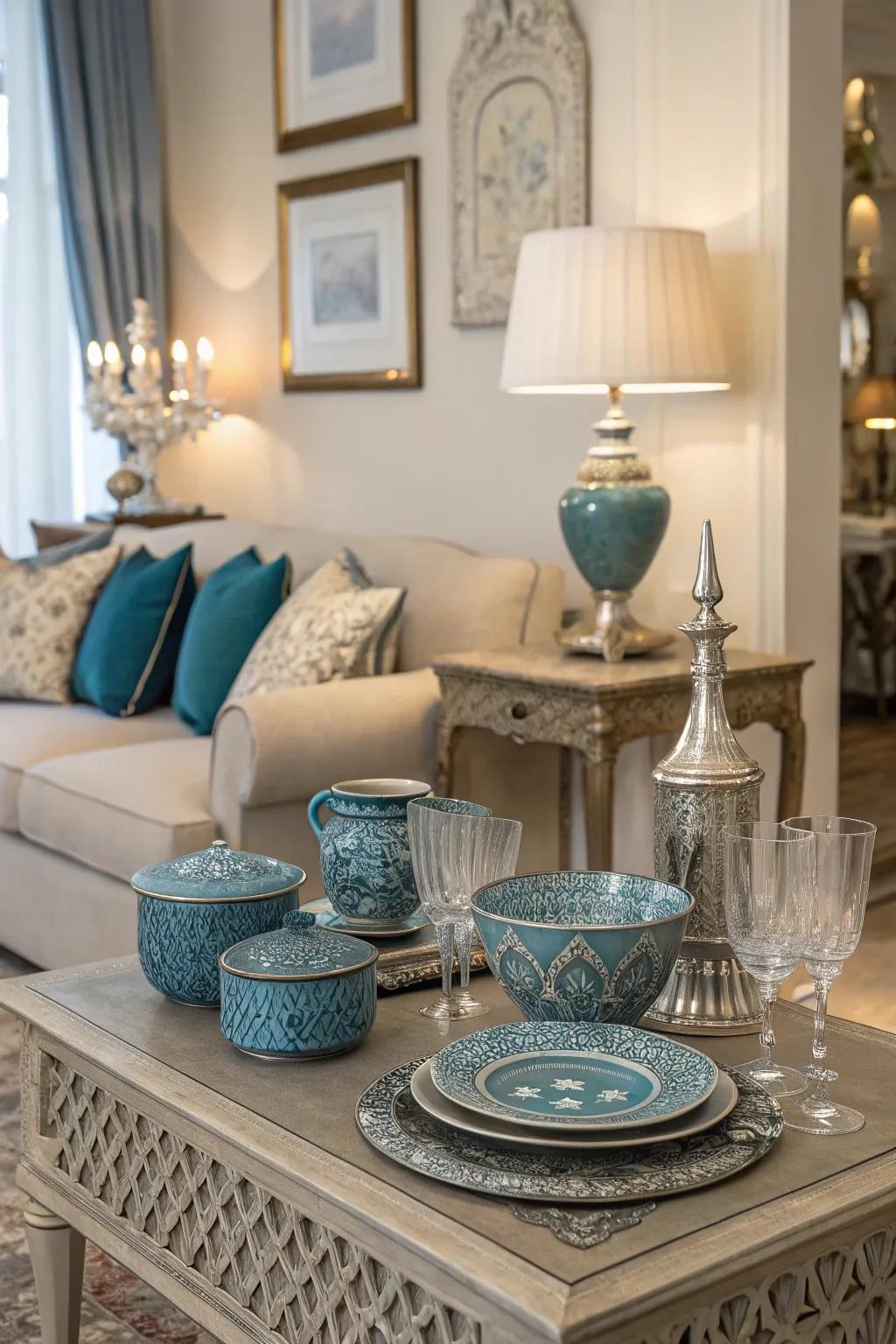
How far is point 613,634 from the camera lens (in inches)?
117

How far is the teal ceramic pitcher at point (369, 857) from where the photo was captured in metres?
1.67

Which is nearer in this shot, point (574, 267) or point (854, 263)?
point (574, 267)

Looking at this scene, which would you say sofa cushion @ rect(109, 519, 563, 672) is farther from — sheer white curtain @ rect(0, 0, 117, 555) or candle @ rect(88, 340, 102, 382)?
sheer white curtain @ rect(0, 0, 117, 555)

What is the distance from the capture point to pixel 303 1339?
1214mm

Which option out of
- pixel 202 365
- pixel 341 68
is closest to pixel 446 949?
pixel 341 68

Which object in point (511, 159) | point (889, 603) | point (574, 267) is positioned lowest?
point (889, 603)

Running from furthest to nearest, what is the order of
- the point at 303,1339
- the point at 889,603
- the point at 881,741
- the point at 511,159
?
the point at 889,603
the point at 881,741
the point at 511,159
the point at 303,1339

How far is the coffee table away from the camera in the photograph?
1024 mm

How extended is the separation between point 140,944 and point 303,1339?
47 cm

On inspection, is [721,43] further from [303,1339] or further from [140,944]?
[303,1339]

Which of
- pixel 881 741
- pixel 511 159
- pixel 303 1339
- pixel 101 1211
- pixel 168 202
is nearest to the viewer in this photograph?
pixel 303 1339

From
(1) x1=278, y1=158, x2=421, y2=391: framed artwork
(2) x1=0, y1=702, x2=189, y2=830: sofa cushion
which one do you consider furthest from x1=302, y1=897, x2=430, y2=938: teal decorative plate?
(1) x1=278, y1=158, x2=421, y2=391: framed artwork

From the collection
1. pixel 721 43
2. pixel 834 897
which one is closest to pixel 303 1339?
pixel 834 897

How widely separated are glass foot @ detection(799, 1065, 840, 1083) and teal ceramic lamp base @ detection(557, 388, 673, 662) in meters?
1.64
